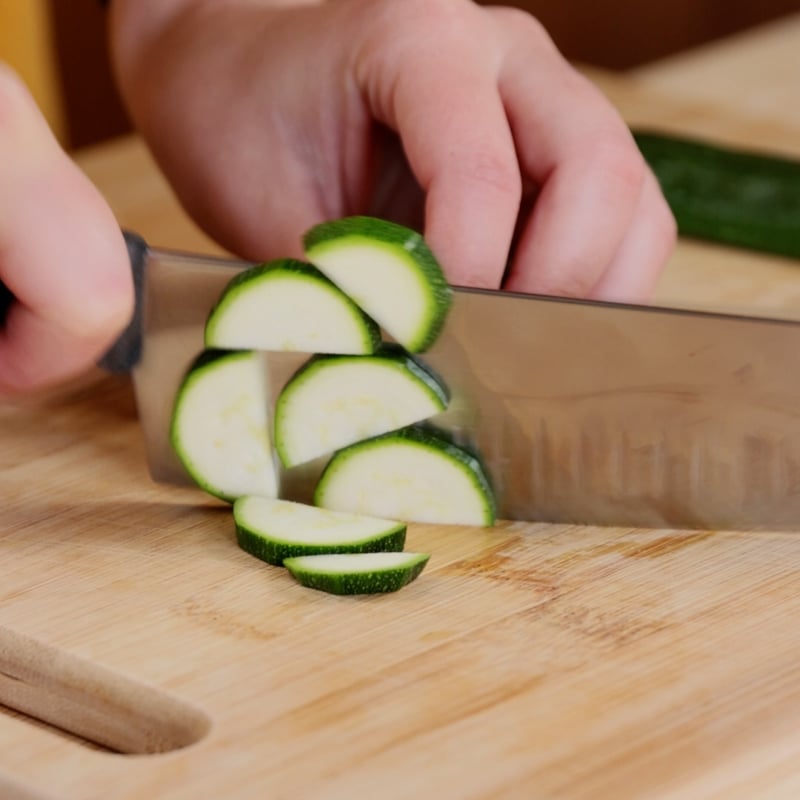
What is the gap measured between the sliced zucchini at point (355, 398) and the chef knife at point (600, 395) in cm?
2

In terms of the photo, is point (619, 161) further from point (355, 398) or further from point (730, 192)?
point (730, 192)

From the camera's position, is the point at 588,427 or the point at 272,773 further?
the point at 588,427

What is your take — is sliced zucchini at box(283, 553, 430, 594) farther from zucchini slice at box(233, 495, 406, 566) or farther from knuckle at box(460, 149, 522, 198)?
knuckle at box(460, 149, 522, 198)

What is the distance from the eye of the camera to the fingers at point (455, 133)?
5.72ft

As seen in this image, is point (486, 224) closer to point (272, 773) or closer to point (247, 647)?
point (247, 647)

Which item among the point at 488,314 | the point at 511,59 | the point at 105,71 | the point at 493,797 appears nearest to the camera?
the point at 493,797

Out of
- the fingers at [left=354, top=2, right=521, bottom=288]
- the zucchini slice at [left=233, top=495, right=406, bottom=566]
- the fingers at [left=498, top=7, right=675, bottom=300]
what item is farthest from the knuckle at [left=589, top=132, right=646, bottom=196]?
the zucchini slice at [left=233, top=495, right=406, bottom=566]

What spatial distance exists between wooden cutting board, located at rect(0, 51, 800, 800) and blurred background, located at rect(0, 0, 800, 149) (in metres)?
1.76

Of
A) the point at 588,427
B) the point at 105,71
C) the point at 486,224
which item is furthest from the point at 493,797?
the point at 105,71

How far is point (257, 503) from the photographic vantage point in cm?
171

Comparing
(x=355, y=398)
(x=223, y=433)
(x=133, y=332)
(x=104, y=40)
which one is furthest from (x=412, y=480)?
(x=104, y=40)

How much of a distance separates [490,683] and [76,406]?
864 millimetres

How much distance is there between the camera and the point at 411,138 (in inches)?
72.6

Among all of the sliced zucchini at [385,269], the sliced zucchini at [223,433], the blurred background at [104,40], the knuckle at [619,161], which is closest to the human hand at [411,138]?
the knuckle at [619,161]
